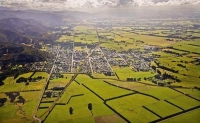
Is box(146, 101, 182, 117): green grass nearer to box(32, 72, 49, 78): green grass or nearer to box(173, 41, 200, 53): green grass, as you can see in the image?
box(32, 72, 49, 78): green grass

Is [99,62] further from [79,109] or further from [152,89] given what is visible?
[79,109]

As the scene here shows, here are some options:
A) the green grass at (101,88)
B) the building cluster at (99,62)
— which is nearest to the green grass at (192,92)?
the green grass at (101,88)

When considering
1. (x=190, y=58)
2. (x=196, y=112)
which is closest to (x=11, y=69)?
(x=196, y=112)

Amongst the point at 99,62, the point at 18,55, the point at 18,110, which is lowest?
the point at 18,110

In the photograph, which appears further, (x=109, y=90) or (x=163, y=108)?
(x=109, y=90)

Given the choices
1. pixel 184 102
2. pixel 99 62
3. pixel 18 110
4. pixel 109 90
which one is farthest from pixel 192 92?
pixel 18 110

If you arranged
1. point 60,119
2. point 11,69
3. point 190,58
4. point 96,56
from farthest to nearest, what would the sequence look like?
1. point 96,56
2. point 190,58
3. point 11,69
4. point 60,119

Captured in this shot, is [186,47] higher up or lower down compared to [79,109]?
higher up

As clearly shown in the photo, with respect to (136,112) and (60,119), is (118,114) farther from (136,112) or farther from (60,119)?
(60,119)

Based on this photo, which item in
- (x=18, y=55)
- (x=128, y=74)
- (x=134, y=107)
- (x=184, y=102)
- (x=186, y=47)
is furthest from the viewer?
(x=186, y=47)

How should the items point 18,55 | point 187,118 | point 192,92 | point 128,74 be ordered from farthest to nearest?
point 18,55 < point 128,74 < point 192,92 < point 187,118

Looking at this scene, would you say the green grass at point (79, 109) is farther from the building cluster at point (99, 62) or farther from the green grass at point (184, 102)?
the building cluster at point (99, 62)
